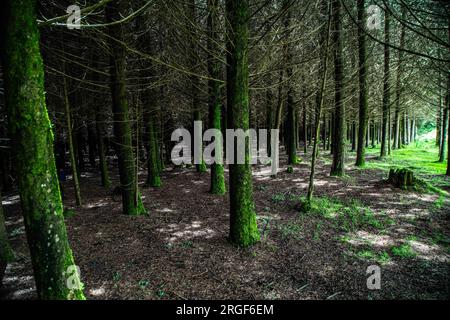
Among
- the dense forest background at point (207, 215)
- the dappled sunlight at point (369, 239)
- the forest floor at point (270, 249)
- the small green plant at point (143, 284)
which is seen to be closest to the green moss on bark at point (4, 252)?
the dense forest background at point (207, 215)

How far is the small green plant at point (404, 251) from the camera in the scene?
5.55m

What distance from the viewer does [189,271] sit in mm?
5156

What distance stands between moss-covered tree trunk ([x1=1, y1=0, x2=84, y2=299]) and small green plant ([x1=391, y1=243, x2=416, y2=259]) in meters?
6.38

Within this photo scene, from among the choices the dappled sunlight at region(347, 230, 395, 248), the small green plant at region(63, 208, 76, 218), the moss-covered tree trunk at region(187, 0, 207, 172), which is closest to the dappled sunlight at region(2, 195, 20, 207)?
the small green plant at region(63, 208, 76, 218)

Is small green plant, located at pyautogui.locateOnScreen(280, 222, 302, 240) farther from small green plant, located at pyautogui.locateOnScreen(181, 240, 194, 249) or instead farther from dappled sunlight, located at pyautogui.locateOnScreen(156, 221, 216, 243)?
small green plant, located at pyautogui.locateOnScreen(181, 240, 194, 249)

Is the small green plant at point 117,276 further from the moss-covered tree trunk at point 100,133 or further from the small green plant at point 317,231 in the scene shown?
the moss-covered tree trunk at point 100,133

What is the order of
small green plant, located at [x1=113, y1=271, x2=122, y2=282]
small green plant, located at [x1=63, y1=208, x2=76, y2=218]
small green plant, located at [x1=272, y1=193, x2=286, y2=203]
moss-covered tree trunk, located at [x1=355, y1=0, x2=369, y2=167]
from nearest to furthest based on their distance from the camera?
small green plant, located at [x1=113, y1=271, x2=122, y2=282]
small green plant, located at [x1=63, y1=208, x2=76, y2=218]
small green plant, located at [x1=272, y1=193, x2=286, y2=203]
moss-covered tree trunk, located at [x1=355, y1=0, x2=369, y2=167]

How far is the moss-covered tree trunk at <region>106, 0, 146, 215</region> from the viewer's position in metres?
7.62

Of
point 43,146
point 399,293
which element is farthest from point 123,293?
point 399,293

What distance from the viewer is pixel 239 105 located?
5707 mm

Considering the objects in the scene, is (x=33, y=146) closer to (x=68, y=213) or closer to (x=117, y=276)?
(x=117, y=276)

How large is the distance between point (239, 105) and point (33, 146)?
12.7 feet

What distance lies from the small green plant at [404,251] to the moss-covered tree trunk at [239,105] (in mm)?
3174

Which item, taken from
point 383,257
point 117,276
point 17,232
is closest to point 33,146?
point 117,276
